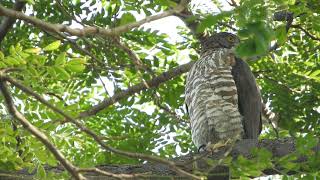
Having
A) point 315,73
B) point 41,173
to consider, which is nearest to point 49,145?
point 41,173

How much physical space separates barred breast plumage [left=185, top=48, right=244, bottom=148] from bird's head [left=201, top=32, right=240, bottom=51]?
0.47m

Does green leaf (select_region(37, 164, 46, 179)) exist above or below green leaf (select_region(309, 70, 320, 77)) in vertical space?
below

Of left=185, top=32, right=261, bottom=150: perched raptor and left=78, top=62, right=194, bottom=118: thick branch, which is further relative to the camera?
left=185, top=32, right=261, bottom=150: perched raptor

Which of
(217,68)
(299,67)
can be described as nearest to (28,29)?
(217,68)

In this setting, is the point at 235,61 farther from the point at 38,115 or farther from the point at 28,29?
the point at 38,115

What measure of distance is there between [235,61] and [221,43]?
0.57m

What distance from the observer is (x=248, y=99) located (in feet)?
19.4

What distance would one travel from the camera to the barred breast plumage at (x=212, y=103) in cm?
584

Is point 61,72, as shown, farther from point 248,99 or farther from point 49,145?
point 248,99

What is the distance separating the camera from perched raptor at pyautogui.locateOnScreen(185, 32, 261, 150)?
230 inches

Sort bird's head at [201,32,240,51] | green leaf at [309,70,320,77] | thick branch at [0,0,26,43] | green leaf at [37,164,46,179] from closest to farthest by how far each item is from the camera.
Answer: green leaf at [37,164,46,179] → thick branch at [0,0,26,43] → green leaf at [309,70,320,77] → bird's head at [201,32,240,51]

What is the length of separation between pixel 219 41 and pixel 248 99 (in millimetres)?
1014

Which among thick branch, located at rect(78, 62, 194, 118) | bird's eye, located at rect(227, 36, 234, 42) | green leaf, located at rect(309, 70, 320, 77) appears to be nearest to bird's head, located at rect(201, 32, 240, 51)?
bird's eye, located at rect(227, 36, 234, 42)

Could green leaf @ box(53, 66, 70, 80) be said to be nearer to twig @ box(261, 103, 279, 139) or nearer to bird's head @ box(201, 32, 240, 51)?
bird's head @ box(201, 32, 240, 51)
